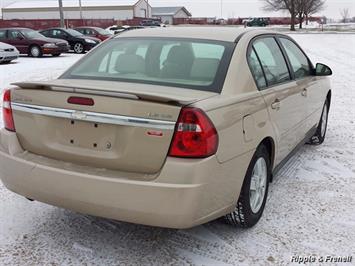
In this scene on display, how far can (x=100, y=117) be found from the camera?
308 cm

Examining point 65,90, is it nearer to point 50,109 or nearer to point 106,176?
point 50,109

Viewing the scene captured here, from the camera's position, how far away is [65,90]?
3.25 m

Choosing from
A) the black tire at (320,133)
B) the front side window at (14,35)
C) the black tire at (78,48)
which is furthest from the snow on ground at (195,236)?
the black tire at (78,48)

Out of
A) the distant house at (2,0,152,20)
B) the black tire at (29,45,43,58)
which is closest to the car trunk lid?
the black tire at (29,45,43,58)

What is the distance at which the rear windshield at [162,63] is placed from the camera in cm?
360

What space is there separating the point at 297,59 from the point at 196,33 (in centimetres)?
159

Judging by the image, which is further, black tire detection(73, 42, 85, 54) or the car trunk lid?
black tire detection(73, 42, 85, 54)

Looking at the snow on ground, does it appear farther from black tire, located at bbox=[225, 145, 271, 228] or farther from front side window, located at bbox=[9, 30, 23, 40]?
front side window, located at bbox=[9, 30, 23, 40]

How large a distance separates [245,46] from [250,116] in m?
0.68

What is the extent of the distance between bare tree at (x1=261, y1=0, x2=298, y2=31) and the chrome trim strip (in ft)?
199

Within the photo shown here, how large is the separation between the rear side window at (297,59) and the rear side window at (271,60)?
28 cm

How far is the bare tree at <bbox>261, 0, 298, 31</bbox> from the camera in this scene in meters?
61.9

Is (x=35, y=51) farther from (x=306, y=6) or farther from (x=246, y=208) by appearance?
(x=306, y=6)

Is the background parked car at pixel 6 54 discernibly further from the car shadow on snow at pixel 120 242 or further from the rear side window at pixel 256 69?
the rear side window at pixel 256 69
